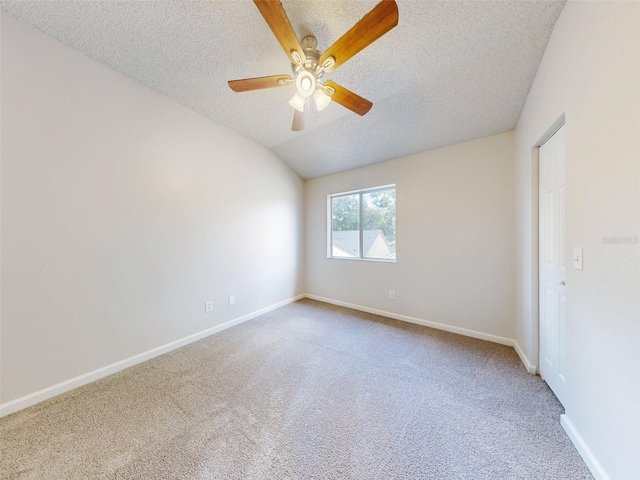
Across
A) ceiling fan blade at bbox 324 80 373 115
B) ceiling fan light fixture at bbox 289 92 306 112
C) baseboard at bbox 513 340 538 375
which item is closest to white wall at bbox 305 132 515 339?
baseboard at bbox 513 340 538 375

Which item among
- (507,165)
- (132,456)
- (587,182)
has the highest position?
(507,165)

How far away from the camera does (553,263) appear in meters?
1.66

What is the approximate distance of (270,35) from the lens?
1.66 m

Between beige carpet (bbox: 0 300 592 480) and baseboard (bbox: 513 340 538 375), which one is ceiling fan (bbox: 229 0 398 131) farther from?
baseboard (bbox: 513 340 538 375)

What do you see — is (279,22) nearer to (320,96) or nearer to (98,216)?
(320,96)

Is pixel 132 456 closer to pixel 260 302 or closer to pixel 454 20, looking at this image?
pixel 260 302

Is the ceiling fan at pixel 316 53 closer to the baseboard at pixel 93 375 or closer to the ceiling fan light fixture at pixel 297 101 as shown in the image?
the ceiling fan light fixture at pixel 297 101

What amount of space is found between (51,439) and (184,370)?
764 millimetres

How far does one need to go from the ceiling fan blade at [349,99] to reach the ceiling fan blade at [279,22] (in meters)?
0.31

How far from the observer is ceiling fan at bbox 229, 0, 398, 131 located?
3.66ft

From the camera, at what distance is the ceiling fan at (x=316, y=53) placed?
1.12 metres

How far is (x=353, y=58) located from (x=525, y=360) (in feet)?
9.87

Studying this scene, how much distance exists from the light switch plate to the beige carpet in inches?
39.1

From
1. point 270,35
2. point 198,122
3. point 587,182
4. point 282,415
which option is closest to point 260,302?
point 282,415
